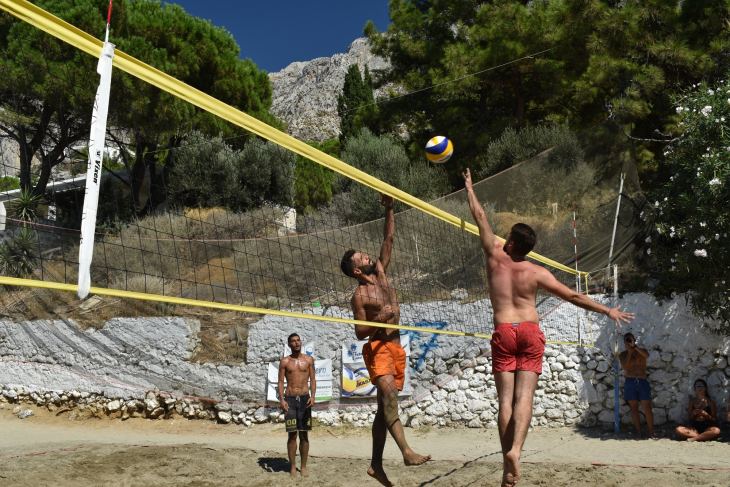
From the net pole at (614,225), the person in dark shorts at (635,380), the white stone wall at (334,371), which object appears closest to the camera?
the person in dark shorts at (635,380)

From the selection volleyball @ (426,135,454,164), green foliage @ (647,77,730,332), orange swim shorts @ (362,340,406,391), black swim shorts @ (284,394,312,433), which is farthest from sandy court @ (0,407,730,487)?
volleyball @ (426,135,454,164)

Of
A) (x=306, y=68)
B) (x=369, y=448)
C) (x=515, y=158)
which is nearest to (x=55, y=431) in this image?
(x=369, y=448)

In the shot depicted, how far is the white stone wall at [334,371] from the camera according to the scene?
9070mm

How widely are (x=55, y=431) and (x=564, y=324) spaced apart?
7.36 meters

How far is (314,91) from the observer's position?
6275cm

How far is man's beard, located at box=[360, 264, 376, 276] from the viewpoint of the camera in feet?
16.7

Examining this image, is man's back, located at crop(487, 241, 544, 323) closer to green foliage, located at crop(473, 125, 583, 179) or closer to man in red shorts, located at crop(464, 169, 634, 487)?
man in red shorts, located at crop(464, 169, 634, 487)

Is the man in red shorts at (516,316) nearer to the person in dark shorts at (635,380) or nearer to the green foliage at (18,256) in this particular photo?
the person in dark shorts at (635,380)

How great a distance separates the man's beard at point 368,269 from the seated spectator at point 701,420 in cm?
499

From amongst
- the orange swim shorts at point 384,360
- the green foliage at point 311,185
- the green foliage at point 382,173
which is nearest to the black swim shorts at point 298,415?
the orange swim shorts at point 384,360

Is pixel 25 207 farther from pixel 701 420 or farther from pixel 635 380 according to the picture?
pixel 701 420

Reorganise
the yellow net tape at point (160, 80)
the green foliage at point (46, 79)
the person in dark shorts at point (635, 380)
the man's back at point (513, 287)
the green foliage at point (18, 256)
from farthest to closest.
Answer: the green foliage at point (46, 79), the green foliage at point (18, 256), the person in dark shorts at point (635, 380), the man's back at point (513, 287), the yellow net tape at point (160, 80)

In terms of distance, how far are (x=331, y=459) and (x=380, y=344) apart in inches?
137

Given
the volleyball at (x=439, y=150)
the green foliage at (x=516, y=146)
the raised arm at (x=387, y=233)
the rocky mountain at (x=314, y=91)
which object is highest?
the rocky mountain at (x=314, y=91)
